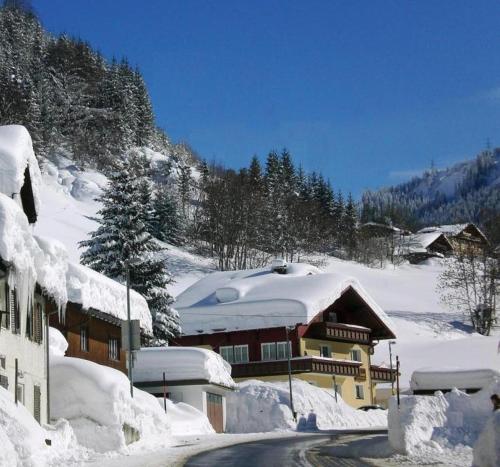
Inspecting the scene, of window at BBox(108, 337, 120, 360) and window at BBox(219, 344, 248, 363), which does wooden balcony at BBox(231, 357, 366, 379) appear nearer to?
window at BBox(219, 344, 248, 363)

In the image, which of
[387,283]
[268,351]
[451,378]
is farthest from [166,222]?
[451,378]

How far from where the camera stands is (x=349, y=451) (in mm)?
23672

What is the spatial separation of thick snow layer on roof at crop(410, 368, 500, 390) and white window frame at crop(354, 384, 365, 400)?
1140 centimetres

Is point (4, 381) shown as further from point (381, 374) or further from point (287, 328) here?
point (381, 374)

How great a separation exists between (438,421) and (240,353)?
109 ft

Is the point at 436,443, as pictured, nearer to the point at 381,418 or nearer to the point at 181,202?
the point at 381,418

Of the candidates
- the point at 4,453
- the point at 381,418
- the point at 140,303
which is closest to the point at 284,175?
the point at 381,418

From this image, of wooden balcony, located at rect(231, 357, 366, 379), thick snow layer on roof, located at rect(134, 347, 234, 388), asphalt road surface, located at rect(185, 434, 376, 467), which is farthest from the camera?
wooden balcony, located at rect(231, 357, 366, 379)

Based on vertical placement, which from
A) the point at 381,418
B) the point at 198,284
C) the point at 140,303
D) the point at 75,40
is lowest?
the point at 381,418

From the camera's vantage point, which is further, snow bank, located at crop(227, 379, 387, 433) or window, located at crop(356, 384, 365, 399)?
window, located at crop(356, 384, 365, 399)

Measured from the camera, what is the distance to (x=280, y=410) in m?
43.3

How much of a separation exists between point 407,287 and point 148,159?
41971 mm

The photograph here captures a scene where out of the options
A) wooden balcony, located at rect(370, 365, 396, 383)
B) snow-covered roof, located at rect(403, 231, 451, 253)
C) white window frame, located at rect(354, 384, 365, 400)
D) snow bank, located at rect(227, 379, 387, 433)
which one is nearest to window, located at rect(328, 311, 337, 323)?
white window frame, located at rect(354, 384, 365, 400)

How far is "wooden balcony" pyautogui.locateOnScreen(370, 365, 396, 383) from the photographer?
6316 centimetres
